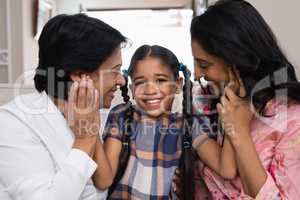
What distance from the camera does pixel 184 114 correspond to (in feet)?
3.52

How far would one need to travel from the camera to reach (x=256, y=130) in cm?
93

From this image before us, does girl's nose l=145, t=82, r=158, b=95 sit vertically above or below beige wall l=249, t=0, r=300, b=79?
below

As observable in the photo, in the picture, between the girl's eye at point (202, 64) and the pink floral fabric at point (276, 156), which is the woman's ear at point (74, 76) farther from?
the pink floral fabric at point (276, 156)

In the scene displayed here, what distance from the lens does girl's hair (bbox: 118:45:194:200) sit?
1017mm

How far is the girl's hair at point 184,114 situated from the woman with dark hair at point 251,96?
0.09 metres

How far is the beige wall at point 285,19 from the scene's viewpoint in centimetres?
127

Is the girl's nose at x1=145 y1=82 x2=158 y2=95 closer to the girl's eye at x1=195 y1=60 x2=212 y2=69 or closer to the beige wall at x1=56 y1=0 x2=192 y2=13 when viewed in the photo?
the girl's eye at x1=195 y1=60 x2=212 y2=69

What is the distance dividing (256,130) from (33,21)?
2.28 m

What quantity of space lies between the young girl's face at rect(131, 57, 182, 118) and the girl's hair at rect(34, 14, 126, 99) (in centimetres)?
15

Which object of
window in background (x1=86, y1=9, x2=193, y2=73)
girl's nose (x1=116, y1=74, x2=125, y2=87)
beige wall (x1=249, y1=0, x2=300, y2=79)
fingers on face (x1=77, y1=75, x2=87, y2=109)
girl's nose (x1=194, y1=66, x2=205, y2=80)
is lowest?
fingers on face (x1=77, y1=75, x2=87, y2=109)

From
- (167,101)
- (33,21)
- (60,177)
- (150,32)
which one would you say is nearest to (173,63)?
(167,101)

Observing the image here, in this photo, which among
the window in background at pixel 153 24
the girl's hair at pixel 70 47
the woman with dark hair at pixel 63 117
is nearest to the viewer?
the woman with dark hair at pixel 63 117

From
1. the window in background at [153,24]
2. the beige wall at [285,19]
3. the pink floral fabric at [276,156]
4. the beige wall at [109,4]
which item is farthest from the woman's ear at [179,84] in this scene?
the beige wall at [109,4]

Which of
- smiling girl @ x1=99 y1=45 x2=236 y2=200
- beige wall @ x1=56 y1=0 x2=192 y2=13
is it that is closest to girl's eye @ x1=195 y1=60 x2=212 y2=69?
smiling girl @ x1=99 y1=45 x2=236 y2=200
